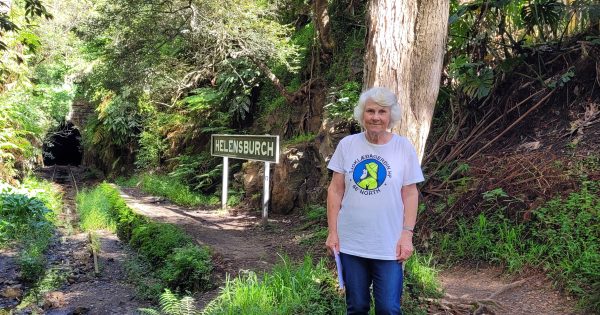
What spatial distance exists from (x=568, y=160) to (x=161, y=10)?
914 centimetres

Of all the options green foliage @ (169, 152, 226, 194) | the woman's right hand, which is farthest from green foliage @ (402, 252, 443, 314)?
green foliage @ (169, 152, 226, 194)

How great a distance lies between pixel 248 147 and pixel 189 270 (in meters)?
3.65

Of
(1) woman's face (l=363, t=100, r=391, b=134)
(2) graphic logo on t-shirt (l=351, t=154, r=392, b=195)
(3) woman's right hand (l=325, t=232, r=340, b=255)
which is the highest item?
(1) woman's face (l=363, t=100, r=391, b=134)

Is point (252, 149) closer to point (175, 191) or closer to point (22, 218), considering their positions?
point (22, 218)

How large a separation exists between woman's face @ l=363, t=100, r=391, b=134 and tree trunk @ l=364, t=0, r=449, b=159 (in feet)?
5.21

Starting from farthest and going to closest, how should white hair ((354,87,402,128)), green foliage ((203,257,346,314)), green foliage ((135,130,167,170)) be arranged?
green foliage ((135,130,167,170))
green foliage ((203,257,346,314))
white hair ((354,87,402,128))

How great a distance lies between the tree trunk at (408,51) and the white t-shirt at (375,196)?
1.63 m

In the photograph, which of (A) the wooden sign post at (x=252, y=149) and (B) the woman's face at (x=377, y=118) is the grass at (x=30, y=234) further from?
(B) the woman's face at (x=377, y=118)

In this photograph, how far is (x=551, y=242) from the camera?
5133 mm

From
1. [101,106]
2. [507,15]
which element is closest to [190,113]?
[101,106]

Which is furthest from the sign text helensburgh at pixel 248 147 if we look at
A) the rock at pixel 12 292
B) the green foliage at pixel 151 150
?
the green foliage at pixel 151 150

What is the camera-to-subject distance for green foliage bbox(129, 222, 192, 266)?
7.15 m

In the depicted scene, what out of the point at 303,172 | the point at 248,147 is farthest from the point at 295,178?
the point at 248,147

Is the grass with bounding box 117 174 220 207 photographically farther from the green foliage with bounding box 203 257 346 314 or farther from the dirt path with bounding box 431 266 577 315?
the dirt path with bounding box 431 266 577 315
